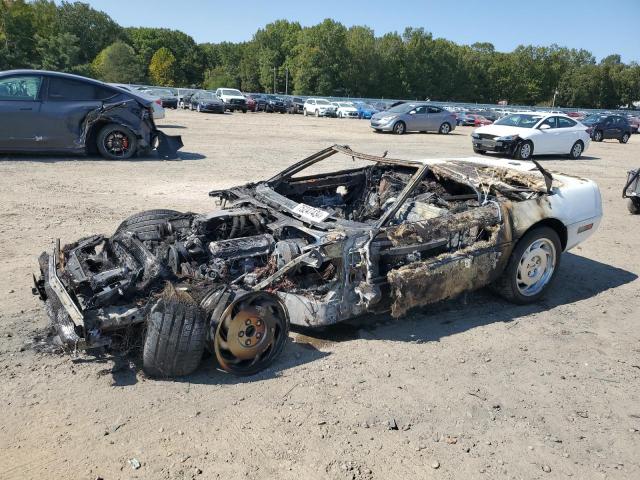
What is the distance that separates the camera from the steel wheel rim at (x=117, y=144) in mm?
11664

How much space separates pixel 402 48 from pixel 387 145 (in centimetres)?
8263

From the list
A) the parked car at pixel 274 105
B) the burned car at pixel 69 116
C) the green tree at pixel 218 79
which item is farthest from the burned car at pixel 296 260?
the green tree at pixel 218 79

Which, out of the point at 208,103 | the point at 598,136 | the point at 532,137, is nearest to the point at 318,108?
the point at 208,103

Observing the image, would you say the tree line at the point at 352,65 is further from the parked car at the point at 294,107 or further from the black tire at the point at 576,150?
the black tire at the point at 576,150

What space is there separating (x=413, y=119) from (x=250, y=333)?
2404 cm

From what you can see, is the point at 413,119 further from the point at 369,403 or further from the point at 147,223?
the point at 369,403

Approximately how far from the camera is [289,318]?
4.06m

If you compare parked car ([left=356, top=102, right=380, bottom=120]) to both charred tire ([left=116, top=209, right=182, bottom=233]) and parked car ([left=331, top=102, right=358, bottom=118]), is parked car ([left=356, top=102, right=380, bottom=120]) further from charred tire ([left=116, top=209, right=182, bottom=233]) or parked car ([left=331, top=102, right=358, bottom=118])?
charred tire ([left=116, top=209, right=182, bottom=233])

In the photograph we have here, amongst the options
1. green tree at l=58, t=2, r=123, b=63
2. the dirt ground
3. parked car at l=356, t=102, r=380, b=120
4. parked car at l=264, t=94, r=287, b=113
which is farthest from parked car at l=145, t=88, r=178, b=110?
green tree at l=58, t=2, r=123, b=63

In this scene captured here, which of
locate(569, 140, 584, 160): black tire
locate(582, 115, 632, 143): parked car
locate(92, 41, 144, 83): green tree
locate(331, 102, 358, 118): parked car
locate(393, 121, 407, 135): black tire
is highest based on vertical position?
locate(92, 41, 144, 83): green tree

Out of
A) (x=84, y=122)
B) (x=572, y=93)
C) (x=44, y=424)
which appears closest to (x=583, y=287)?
(x=44, y=424)

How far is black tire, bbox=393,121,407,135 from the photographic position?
84.5 ft

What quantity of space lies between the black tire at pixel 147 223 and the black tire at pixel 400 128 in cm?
2178

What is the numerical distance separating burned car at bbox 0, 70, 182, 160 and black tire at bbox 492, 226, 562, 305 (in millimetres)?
9169
